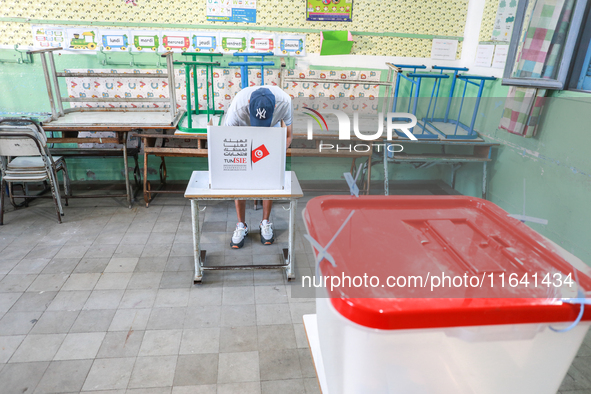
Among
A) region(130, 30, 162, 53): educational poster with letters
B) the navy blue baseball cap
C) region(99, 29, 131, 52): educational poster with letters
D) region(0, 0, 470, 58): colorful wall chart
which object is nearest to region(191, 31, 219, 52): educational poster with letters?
region(0, 0, 470, 58): colorful wall chart

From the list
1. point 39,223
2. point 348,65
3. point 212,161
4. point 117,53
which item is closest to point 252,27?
point 348,65

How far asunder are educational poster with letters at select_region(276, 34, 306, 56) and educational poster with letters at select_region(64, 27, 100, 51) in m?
1.70

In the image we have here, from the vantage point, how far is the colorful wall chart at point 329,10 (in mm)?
3500

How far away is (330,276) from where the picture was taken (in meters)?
0.57

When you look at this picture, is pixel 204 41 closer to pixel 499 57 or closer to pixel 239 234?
pixel 239 234

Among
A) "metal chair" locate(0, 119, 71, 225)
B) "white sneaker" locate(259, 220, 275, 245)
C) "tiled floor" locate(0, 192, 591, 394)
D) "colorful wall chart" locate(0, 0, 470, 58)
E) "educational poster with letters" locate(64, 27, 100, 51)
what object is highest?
"colorful wall chart" locate(0, 0, 470, 58)

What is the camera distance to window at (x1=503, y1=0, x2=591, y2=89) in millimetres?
1285

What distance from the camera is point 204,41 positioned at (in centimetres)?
354

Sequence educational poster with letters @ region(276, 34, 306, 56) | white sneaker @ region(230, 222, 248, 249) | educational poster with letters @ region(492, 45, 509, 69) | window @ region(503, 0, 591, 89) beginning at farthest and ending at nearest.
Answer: educational poster with letters @ region(276, 34, 306, 56)
educational poster with letters @ region(492, 45, 509, 69)
white sneaker @ region(230, 222, 248, 249)
window @ region(503, 0, 591, 89)

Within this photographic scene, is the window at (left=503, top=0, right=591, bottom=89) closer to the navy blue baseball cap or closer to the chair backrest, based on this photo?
the navy blue baseball cap

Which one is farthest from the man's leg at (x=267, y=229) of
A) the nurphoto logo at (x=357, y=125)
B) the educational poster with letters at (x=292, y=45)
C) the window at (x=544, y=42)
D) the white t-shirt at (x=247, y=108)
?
the nurphoto logo at (x=357, y=125)

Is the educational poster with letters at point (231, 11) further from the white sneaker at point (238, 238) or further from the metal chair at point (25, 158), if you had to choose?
the white sneaker at point (238, 238)

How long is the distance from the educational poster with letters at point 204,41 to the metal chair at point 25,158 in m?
1.52

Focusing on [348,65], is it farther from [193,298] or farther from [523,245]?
[523,245]
